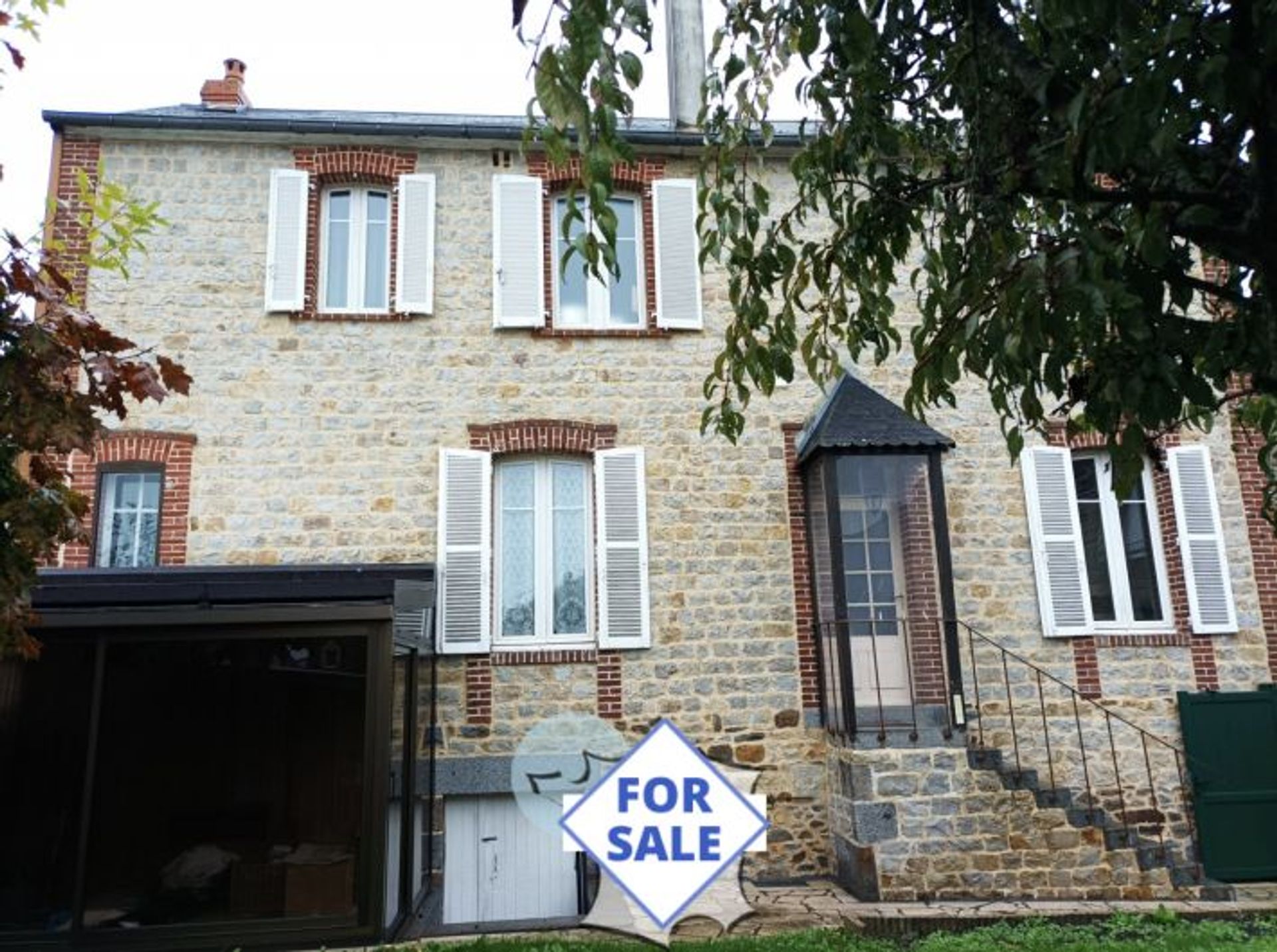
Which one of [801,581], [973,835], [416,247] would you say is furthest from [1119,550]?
[416,247]

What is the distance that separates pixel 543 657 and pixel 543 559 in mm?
889

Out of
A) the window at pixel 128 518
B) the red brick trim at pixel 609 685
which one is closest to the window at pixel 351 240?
the window at pixel 128 518

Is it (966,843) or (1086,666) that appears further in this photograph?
(1086,666)

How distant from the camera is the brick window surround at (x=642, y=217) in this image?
9391 mm

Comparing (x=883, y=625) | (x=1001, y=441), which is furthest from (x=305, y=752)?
(x=1001, y=441)

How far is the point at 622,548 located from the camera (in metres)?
8.96

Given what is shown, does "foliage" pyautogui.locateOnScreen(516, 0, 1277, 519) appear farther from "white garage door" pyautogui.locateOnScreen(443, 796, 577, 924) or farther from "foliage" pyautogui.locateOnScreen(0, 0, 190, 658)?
"white garage door" pyautogui.locateOnScreen(443, 796, 577, 924)

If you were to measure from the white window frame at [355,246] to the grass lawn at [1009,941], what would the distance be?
5.53 metres

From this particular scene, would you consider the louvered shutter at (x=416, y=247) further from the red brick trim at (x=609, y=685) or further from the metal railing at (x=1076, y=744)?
the metal railing at (x=1076, y=744)

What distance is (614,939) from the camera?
672cm

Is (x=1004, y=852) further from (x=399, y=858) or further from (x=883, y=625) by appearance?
(x=399, y=858)

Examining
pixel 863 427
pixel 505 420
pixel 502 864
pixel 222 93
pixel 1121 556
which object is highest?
pixel 222 93

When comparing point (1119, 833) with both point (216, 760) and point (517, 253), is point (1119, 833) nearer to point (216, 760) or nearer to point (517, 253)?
point (517, 253)

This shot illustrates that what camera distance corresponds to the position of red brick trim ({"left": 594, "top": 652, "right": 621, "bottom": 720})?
28.5ft
